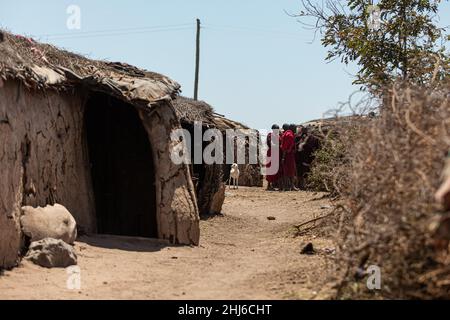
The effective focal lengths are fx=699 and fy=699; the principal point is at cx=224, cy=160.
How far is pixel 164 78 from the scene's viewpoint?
10.5 meters

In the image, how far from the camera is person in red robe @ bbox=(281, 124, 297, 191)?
1925cm

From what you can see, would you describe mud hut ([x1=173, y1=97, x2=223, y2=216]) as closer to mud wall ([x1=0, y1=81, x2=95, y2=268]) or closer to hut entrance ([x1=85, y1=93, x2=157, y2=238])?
hut entrance ([x1=85, y1=93, x2=157, y2=238])

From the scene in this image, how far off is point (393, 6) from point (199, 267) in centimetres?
590

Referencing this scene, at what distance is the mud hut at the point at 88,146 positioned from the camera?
755 centimetres

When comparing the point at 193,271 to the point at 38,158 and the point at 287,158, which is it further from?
the point at 287,158

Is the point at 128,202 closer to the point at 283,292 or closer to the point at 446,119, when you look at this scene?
the point at 283,292

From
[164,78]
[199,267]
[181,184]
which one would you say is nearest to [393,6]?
[164,78]

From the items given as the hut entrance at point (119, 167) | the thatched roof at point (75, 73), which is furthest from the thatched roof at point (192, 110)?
the thatched roof at point (75, 73)

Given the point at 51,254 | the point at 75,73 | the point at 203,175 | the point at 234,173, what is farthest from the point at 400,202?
the point at 234,173

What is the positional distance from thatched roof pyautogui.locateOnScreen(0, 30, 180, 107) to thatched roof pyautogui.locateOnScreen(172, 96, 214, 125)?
2132 mm

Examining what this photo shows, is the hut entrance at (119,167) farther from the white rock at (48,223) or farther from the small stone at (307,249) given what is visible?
the small stone at (307,249)

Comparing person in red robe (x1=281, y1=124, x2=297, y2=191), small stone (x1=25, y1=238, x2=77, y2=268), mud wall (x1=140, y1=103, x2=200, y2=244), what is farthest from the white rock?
person in red robe (x1=281, y1=124, x2=297, y2=191)

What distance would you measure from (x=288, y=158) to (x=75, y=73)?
35.3 feet

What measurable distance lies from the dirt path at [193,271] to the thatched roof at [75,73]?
199 cm
